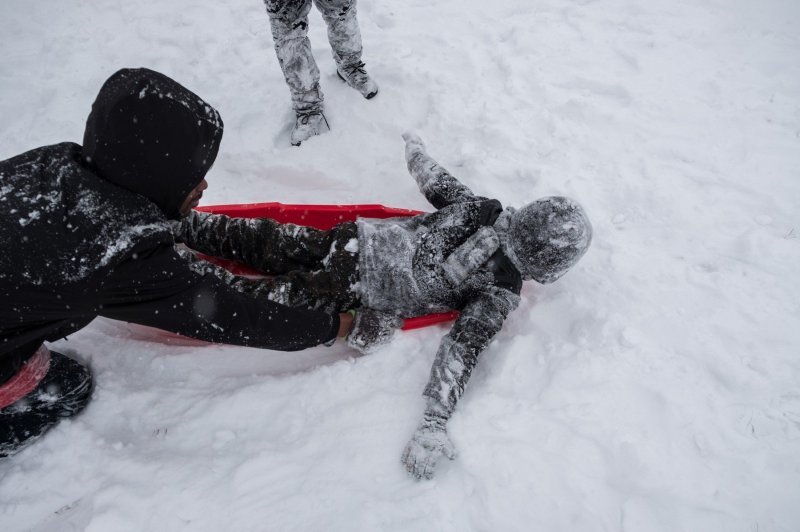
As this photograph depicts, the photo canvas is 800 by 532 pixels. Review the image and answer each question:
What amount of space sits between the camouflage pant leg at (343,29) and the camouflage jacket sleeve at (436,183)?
3.57 ft

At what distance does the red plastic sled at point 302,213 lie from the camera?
2758 mm

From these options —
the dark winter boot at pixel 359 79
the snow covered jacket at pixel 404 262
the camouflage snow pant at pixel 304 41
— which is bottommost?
the snow covered jacket at pixel 404 262

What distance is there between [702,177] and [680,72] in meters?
1.21

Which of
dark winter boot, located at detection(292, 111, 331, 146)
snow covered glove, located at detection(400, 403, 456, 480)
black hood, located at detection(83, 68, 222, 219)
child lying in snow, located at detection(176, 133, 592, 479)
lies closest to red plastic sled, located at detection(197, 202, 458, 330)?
child lying in snow, located at detection(176, 133, 592, 479)

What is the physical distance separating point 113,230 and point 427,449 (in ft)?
4.50

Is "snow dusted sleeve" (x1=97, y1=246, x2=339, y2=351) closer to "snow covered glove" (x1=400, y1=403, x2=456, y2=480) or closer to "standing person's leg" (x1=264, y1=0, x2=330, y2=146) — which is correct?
"snow covered glove" (x1=400, y1=403, x2=456, y2=480)

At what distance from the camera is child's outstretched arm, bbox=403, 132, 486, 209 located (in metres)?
2.66

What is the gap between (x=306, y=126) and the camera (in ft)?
11.3

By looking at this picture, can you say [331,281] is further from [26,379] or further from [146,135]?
[26,379]

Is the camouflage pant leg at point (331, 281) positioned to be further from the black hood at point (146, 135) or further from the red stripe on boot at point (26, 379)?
the red stripe on boot at point (26, 379)

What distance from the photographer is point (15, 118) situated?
359 cm

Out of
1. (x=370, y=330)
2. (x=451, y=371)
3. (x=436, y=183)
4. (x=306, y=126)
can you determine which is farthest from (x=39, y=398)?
(x=306, y=126)

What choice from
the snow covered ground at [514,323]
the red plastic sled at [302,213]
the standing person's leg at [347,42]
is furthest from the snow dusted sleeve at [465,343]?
the standing person's leg at [347,42]

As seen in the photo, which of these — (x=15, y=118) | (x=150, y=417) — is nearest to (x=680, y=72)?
(x=150, y=417)
